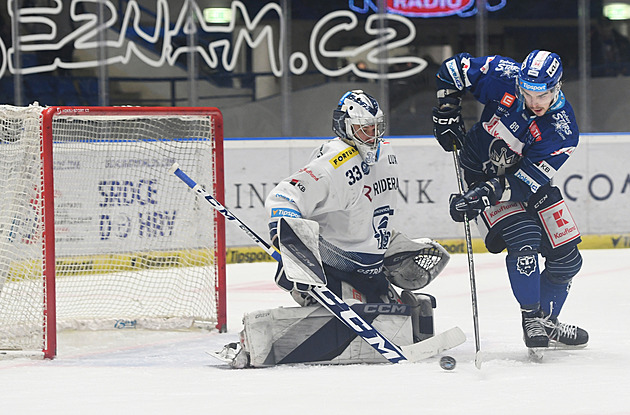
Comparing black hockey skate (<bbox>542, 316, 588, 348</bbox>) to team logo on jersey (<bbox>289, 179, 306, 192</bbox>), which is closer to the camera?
team logo on jersey (<bbox>289, 179, 306, 192</bbox>)

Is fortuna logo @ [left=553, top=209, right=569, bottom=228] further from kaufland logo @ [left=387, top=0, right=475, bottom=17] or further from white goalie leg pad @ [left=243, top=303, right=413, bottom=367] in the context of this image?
kaufland logo @ [left=387, top=0, right=475, bottom=17]

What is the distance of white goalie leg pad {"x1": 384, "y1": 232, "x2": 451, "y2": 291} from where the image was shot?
13.3ft

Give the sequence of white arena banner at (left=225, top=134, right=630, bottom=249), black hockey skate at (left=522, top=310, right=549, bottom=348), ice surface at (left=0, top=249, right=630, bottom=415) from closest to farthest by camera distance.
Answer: ice surface at (left=0, top=249, right=630, bottom=415) < black hockey skate at (left=522, top=310, right=549, bottom=348) < white arena banner at (left=225, top=134, right=630, bottom=249)

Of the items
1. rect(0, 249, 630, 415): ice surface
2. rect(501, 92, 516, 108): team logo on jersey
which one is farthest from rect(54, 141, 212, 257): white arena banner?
rect(501, 92, 516, 108): team logo on jersey

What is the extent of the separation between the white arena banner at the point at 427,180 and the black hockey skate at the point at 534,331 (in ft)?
12.0

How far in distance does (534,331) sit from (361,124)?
939 mm

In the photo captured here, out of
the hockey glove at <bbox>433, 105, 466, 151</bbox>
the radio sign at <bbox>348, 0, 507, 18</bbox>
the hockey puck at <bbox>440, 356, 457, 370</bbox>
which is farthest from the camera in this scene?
the radio sign at <bbox>348, 0, 507, 18</bbox>

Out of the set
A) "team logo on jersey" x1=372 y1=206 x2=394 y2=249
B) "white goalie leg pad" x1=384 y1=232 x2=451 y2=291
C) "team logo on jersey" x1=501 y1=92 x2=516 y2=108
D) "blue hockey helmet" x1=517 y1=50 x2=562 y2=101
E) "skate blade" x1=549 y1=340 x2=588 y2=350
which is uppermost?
"blue hockey helmet" x1=517 y1=50 x2=562 y2=101

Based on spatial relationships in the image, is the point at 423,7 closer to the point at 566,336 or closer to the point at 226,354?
the point at 566,336

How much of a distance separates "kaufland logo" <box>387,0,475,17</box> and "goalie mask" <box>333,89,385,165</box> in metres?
3.91

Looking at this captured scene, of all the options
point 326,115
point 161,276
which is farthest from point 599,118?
point 161,276

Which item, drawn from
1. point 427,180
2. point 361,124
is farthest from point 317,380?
point 427,180

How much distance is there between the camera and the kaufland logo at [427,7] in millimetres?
7582

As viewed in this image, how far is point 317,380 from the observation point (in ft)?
10.9
